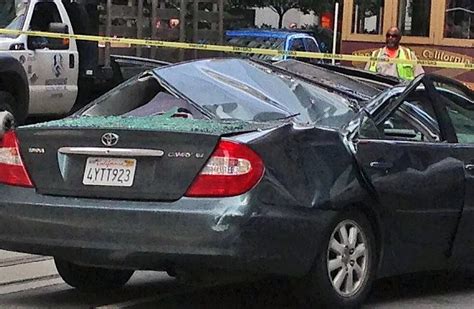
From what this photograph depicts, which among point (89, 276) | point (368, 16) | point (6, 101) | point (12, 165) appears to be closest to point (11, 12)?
point (6, 101)

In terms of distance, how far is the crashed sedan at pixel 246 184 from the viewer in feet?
19.9

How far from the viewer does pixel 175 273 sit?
6301 millimetres

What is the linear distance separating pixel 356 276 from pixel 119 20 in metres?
13.0

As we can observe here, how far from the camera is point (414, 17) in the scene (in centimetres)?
1631

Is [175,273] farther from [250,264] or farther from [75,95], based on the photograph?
[75,95]

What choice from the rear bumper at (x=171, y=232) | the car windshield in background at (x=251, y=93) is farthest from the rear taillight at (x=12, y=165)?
the car windshield in background at (x=251, y=93)

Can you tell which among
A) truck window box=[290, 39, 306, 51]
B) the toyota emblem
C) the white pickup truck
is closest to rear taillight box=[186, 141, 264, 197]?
the toyota emblem

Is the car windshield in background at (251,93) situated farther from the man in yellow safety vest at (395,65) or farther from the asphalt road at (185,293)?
the man in yellow safety vest at (395,65)

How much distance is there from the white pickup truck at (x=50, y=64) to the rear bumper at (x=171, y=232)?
667 centimetres

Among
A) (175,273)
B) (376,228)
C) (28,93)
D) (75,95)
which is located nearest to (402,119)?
(376,228)

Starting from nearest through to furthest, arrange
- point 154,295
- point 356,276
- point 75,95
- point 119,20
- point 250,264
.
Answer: point 250,264 → point 356,276 → point 154,295 → point 75,95 → point 119,20

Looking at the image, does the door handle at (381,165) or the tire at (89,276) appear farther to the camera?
the tire at (89,276)

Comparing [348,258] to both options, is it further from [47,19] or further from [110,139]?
[47,19]

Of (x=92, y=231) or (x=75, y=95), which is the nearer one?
(x=92, y=231)
